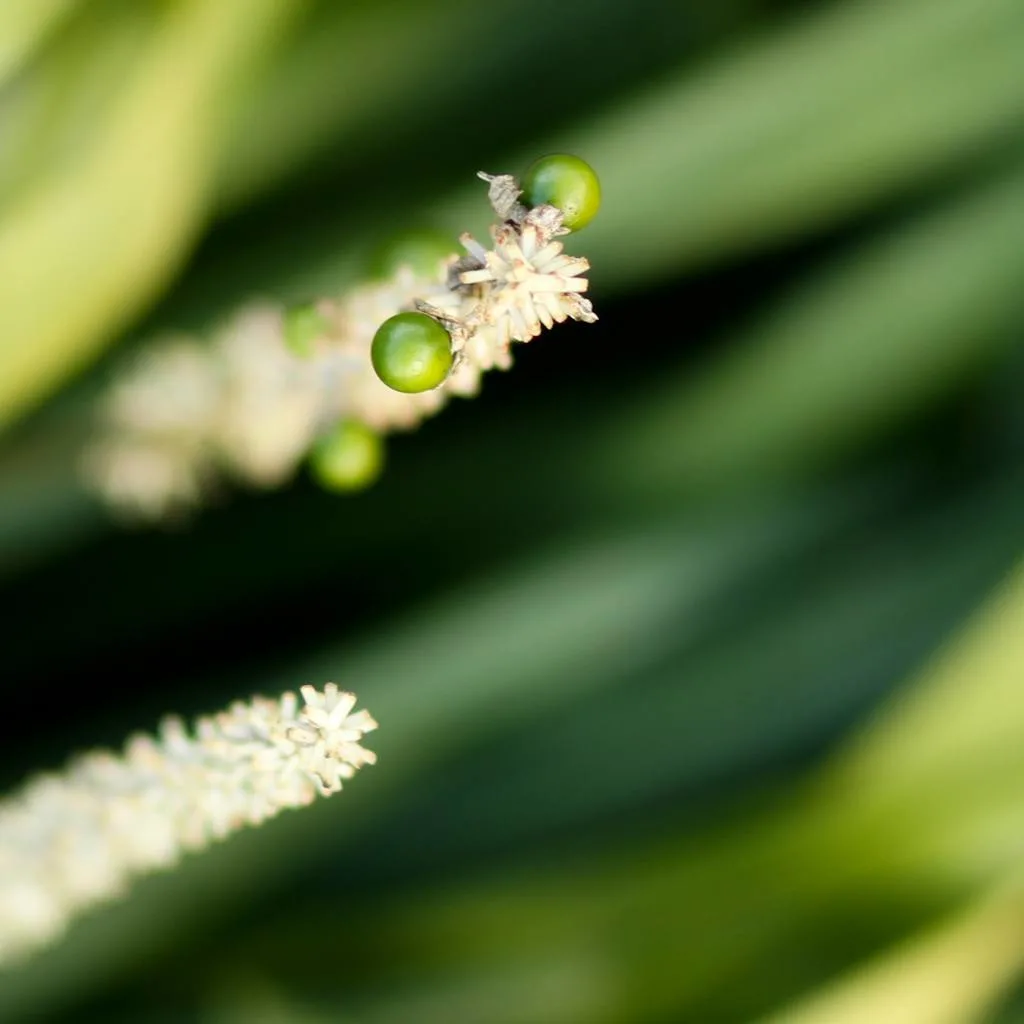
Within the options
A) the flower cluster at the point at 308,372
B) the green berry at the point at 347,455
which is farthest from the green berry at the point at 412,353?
the green berry at the point at 347,455

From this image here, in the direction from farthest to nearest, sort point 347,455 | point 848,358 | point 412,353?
point 848,358, point 347,455, point 412,353

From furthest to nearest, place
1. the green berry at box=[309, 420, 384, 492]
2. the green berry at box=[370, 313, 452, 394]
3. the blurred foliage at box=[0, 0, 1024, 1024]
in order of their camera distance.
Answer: the blurred foliage at box=[0, 0, 1024, 1024] → the green berry at box=[309, 420, 384, 492] → the green berry at box=[370, 313, 452, 394]

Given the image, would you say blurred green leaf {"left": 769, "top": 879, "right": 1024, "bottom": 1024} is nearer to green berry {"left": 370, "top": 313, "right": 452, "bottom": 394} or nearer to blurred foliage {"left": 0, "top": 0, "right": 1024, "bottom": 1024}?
blurred foliage {"left": 0, "top": 0, "right": 1024, "bottom": 1024}

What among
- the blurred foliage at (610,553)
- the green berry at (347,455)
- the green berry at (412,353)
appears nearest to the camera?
the green berry at (412,353)

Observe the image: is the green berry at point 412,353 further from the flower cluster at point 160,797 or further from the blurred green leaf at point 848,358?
the blurred green leaf at point 848,358

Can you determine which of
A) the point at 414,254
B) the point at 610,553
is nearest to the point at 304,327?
the point at 414,254

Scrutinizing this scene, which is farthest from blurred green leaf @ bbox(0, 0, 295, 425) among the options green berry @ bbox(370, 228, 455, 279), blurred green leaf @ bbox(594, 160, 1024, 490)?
blurred green leaf @ bbox(594, 160, 1024, 490)

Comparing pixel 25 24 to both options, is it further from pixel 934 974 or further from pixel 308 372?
pixel 934 974
